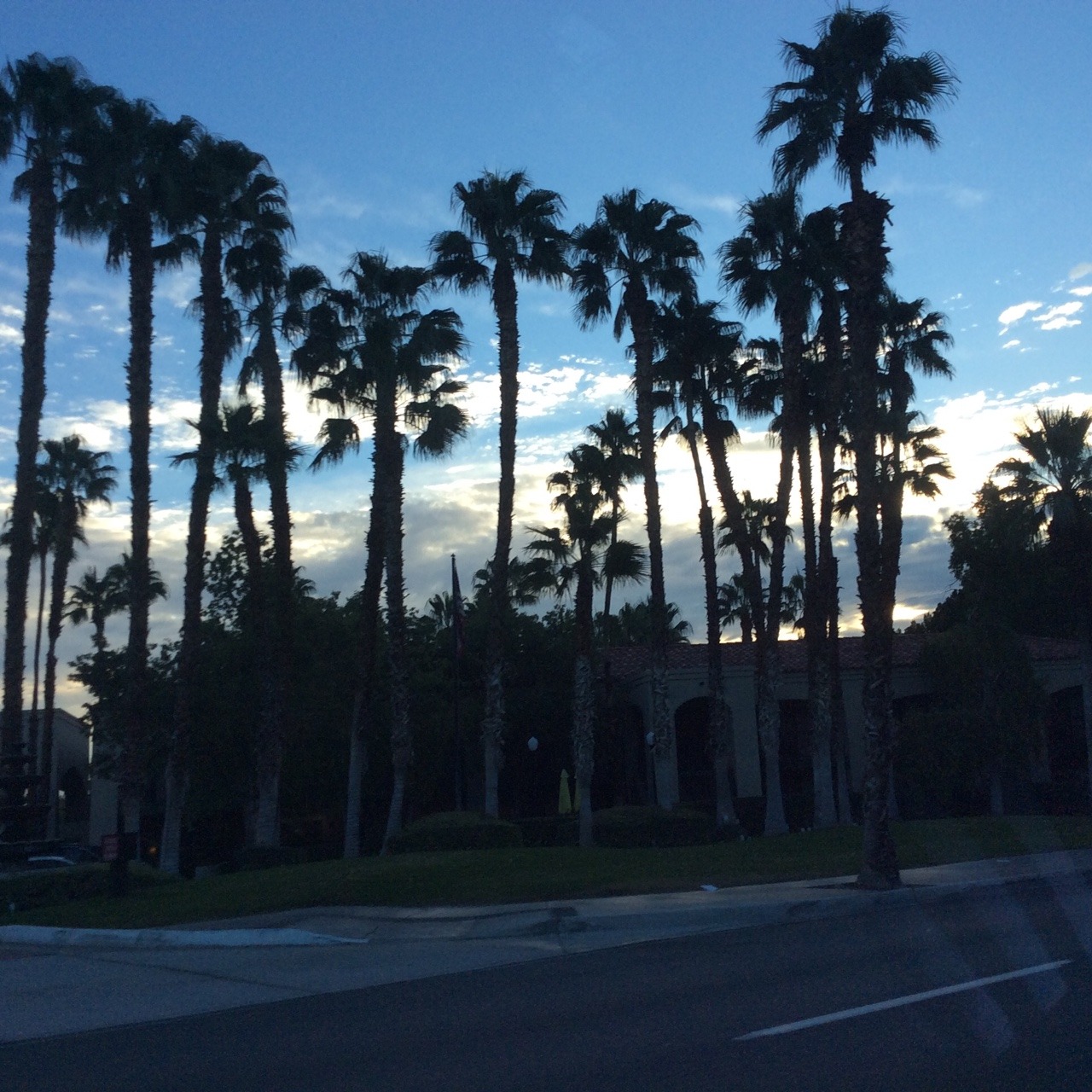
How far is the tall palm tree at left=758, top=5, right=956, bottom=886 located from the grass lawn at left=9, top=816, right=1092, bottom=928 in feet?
8.77

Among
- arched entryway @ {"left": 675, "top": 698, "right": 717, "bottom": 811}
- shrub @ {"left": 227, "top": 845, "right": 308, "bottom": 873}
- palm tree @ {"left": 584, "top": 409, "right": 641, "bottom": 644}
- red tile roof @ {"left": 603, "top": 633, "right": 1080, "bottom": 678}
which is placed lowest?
shrub @ {"left": 227, "top": 845, "right": 308, "bottom": 873}

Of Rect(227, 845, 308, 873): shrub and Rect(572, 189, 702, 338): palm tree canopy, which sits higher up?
Rect(572, 189, 702, 338): palm tree canopy

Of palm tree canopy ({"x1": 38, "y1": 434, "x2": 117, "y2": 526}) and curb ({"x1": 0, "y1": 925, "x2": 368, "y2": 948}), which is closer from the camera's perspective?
curb ({"x1": 0, "y1": 925, "x2": 368, "y2": 948})

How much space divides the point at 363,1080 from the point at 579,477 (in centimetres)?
2913

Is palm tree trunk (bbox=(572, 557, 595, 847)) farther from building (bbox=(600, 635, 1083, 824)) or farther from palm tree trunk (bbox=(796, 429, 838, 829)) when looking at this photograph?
building (bbox=(600, 635, 1083, 824))

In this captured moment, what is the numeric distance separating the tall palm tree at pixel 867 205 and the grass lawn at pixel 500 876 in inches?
105

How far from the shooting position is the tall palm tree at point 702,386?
30.8 m

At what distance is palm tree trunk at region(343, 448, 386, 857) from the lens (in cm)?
2822

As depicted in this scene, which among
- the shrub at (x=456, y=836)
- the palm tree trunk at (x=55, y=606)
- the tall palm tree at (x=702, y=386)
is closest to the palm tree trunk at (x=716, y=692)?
the tall palm tree at (x=702, y=386)

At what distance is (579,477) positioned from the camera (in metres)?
35.6

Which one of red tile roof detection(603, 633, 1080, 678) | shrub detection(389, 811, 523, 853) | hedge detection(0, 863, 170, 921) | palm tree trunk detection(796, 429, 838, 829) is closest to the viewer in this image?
hedge detection(0, 863, 170, 921)

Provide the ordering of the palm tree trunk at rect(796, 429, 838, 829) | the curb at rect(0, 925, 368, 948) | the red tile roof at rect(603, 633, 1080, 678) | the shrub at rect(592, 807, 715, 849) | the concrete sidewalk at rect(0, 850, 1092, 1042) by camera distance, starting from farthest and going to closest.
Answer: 1. the red tile roof at rect(603, 633, 1080, 678)
2. the palm tree trunk at rect(796, 429, 838, 829)
3. the shrub at rect(592, 807, 715, 849)
4. the curb at rect(0, 925, 368, 948)
5. the concrete sidewalk at rect(0, 850, 1092, 1042)

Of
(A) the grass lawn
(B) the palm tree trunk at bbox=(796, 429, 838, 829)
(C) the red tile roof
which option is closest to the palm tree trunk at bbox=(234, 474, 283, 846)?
(A) the grass lawn

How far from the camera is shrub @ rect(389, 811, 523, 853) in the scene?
23766mm
